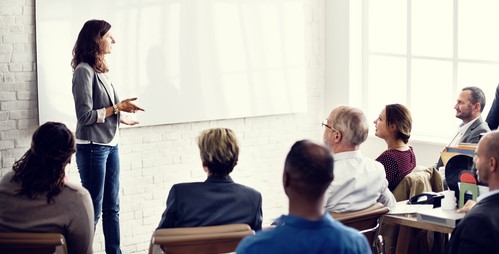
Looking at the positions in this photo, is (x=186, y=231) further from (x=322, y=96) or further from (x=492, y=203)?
(x=322, y=96)

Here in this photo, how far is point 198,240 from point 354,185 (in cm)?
121

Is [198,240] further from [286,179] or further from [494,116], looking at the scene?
[494,116]

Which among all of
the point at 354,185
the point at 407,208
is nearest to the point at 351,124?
the point at 354,185

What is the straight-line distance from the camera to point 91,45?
246 inches

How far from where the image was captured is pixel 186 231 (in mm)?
3867

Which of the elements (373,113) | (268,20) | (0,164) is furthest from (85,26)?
(373,113)

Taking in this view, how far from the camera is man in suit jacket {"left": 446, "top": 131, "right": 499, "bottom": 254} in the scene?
377cm

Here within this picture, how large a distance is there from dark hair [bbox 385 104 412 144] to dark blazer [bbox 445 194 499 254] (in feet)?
5.96

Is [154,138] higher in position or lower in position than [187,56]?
lower

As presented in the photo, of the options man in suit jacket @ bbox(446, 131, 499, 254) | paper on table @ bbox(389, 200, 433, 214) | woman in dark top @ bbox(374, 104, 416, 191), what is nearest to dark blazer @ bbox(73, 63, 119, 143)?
woman in dark top @ bbox(374, 104, 416, 191)

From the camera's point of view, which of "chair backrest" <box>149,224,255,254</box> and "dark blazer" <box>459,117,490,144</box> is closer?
"chair backrest" <box>149,224,255,254</box>

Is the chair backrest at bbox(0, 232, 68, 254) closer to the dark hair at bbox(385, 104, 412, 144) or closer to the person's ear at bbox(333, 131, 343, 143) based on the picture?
the person's ear at bbox(333, 131, 343, 143)

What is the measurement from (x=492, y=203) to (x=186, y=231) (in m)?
1.31

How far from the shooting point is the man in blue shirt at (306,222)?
285 centimetres
